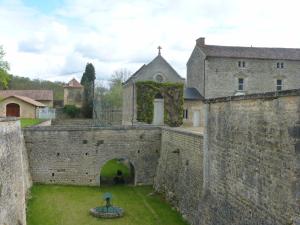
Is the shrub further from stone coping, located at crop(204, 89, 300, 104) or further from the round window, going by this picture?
stone coping, located at crop(204, 89, 300, 104)

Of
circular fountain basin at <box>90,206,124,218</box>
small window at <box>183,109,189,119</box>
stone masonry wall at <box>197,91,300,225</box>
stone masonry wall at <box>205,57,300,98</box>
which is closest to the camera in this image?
stone masonry wall at <box>197,91,300,225</box>

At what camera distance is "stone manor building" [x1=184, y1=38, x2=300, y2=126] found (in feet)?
129

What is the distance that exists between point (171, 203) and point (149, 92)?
1457 centimetres

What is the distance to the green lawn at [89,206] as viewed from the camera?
60.6 ft

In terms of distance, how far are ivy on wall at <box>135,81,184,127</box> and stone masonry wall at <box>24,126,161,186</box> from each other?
7367mm

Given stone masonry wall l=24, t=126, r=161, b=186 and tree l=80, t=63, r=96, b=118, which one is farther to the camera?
tree l=80, t=63, r=96, b=118

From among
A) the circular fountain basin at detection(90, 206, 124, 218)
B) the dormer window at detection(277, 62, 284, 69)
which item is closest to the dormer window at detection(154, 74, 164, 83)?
the dormer window at detection(277, 62, 284, 69)

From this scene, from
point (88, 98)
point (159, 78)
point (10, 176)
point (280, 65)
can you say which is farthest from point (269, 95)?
point (88, 98)

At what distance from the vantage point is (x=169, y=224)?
18141mm

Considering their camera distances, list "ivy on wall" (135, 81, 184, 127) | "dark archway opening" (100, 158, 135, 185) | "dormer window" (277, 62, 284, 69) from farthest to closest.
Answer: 1. "dormer window" (277, 62, 284, 69)
2. "ivy on wall" (135, 81, 184, 127)
3. "dark archway opening" (100, 158, 135, 185)

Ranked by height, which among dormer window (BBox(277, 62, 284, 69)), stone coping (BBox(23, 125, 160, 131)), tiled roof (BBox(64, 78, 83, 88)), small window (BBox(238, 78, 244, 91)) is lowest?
stone coping (BBox(23, 125, 160, 131))

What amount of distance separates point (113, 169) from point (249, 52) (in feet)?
57.4

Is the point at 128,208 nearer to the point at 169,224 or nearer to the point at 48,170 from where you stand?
the point at 169,224

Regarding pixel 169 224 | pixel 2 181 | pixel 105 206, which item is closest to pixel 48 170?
pixel 105 206
